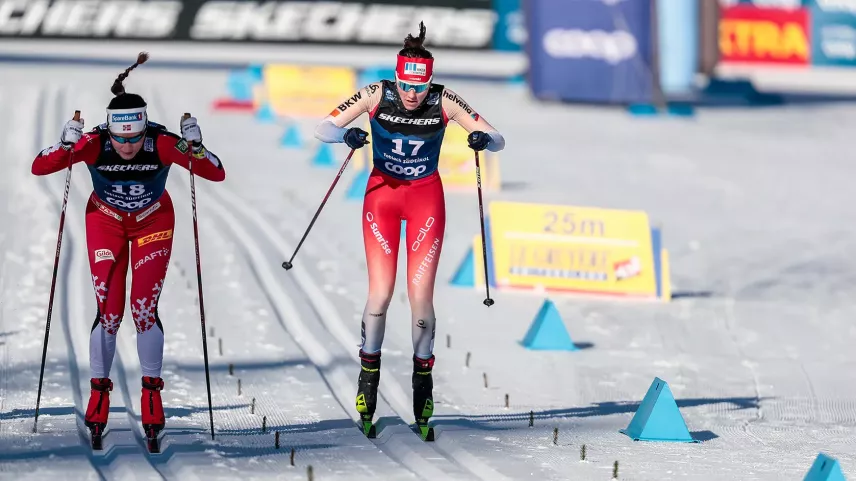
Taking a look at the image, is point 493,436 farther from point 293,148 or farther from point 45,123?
point 45,123

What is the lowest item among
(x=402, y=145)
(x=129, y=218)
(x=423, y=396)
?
(x=423, y=396)

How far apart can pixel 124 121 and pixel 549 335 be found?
456cm

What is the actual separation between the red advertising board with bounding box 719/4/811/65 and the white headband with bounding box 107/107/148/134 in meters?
30.0

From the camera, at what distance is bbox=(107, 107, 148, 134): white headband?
712 centimetres

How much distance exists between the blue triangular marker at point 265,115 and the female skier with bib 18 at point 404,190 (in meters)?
16.9

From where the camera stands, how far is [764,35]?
36562 millimetres

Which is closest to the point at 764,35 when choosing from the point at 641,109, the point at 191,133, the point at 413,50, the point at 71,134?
the point at 641,109

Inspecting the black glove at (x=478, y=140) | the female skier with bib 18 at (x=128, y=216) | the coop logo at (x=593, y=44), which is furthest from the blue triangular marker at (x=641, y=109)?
the female skier with bib 18 at (x=128, y=216)

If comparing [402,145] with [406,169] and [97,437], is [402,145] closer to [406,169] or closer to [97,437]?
[406,169]

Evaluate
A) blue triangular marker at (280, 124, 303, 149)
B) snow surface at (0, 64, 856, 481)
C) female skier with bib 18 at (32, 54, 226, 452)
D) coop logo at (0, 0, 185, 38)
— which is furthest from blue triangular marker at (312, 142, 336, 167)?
coop logo at (0, 0, 185, 38)

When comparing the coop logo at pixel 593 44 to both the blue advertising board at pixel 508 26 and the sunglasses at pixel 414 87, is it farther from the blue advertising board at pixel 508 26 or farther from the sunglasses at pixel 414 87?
the sunglasses at pixel 414 87

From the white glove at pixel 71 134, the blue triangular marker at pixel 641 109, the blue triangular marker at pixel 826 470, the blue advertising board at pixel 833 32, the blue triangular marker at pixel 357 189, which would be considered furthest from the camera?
the blue advertising board at pixel 833 32

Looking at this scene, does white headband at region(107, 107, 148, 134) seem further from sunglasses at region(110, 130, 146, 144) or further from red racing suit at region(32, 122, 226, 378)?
red racing suit at region(32, 122, 226, 378)

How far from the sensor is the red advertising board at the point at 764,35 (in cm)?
3562
